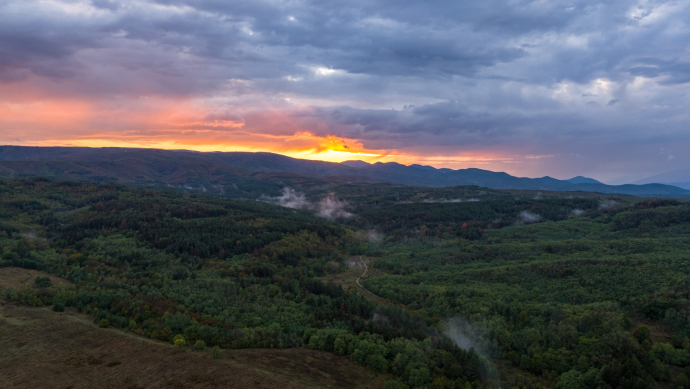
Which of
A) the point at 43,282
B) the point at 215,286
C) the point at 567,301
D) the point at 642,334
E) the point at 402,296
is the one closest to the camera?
the point at 642,334

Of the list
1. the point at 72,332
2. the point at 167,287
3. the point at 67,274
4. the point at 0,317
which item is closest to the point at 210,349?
the point at 72,332

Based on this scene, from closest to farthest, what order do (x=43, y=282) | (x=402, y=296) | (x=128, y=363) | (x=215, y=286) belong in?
(x=128, y=363) → (x=43, y=282) → (x=215, y=286) → (x=402, y=296)

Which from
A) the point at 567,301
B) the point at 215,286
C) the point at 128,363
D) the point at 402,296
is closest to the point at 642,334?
the point at 567,301

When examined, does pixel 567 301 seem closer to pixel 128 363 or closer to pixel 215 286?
pixel 215 286

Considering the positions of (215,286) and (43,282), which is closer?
(43,282)

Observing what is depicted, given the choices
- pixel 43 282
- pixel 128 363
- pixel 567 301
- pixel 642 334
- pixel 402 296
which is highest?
pixel 642 334

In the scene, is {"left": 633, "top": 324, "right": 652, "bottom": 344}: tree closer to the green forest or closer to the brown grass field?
the green forest

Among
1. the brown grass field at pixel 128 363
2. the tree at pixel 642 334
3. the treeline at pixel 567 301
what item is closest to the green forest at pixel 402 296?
the tree at pixel 642 334

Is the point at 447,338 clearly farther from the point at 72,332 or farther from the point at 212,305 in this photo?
the point at 72,332
